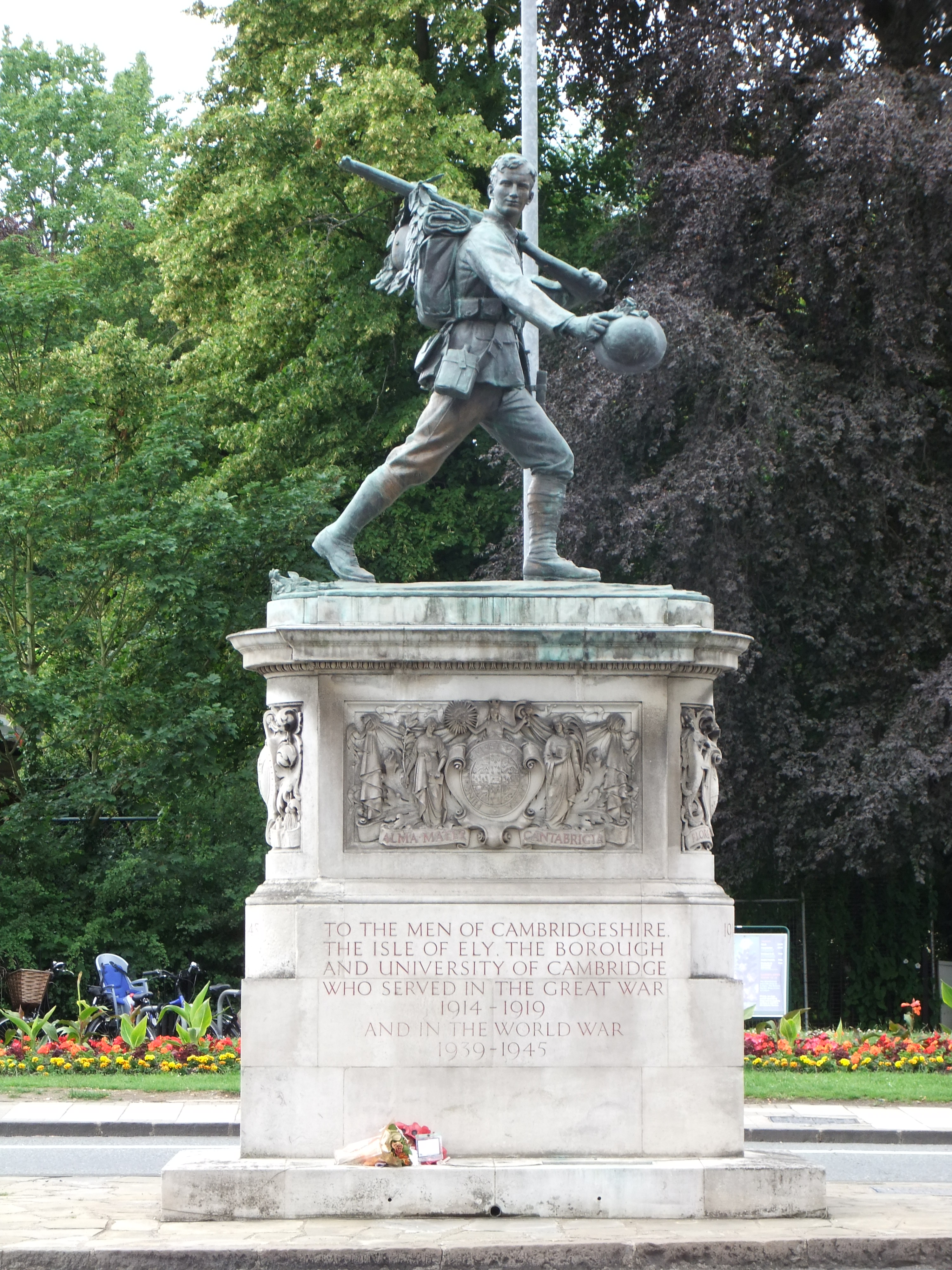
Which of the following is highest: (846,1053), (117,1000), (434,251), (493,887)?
(434,251)

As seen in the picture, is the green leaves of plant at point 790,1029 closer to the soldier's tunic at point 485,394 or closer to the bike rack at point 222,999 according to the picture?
the bike rack at point 222,999

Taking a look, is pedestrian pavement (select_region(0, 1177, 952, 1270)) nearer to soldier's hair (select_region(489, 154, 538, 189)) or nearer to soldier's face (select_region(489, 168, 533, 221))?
soldier's face (select_region(489, 168, 533, 221))

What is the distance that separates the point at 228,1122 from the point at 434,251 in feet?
23.3

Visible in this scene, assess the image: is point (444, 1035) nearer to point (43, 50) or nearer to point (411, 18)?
point (411, 18)

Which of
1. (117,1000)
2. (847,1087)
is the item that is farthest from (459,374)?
(117,1000)

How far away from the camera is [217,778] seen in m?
24.0

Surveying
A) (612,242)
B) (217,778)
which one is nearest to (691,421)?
(612,242)

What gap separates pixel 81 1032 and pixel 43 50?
34.5 m

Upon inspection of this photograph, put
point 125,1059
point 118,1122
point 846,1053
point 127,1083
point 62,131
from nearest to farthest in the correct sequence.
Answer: point 118,1122 → point 127,1083 → point 125,1059 → point 846,1053 → point 62,131

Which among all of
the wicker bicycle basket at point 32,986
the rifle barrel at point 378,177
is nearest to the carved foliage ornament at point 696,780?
the rifle barrel at point 378,177

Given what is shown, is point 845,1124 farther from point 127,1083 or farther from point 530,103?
point 530,103

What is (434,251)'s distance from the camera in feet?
31.8

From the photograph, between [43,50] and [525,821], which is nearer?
[525,821]

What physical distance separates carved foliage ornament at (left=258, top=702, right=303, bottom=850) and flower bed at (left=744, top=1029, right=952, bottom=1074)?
928 cm
